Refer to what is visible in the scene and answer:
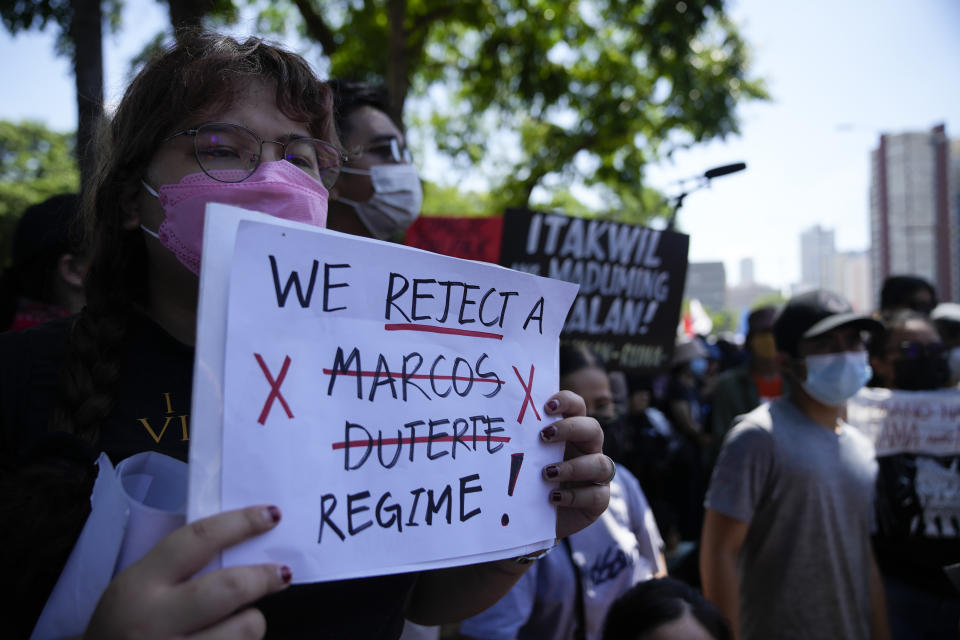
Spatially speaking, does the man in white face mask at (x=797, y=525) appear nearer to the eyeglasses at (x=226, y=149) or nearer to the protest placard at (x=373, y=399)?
the protest placard at (x=373, y=399)

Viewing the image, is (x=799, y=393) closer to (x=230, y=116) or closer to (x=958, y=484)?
(x=958, y=484)

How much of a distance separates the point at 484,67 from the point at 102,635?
34.0 feet

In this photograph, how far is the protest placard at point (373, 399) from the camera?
819 millimetres

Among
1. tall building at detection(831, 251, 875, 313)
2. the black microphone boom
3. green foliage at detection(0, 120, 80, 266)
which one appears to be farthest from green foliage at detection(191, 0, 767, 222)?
tall building at detection(831, 251, 875, 313)

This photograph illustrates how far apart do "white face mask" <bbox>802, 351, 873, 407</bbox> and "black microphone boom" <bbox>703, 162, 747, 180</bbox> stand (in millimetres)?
1122

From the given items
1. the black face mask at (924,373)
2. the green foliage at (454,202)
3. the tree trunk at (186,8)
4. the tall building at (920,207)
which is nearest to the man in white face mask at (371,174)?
the tree trunk at (186,8)

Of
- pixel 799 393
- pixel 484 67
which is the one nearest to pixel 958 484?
pixel 799 393

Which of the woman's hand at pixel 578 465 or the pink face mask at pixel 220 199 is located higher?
the pink face mask at pixel 220 199

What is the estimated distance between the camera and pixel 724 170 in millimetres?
3523

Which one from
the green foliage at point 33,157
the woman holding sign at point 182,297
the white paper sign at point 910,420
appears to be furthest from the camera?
the green foliage at point 33,157

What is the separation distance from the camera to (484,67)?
33.1 feet

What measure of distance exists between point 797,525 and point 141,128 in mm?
2746

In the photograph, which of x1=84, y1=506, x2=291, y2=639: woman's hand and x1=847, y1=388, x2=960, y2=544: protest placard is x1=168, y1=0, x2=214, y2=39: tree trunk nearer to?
x1=84, y1=506, x2=291, y2=639: woman's hand

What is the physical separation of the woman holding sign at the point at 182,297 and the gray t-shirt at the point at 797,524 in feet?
5.85
